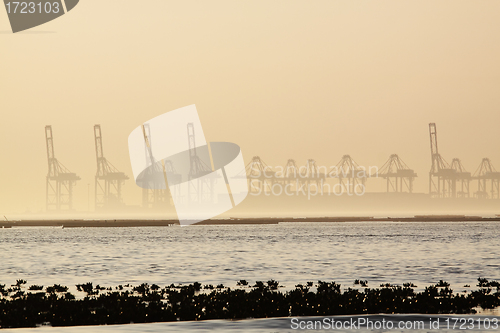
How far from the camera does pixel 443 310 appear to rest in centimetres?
2573

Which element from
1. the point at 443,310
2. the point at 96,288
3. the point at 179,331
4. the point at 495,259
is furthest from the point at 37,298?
the point at 495,259

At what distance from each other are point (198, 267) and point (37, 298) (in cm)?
2284

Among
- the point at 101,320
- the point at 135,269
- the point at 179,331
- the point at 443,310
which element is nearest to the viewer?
the point at 179,331

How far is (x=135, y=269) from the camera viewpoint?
48.8m

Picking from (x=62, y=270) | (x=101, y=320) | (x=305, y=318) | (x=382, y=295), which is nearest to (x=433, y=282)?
(x=382, y=295)

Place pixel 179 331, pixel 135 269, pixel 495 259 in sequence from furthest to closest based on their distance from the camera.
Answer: pixel 495 259, pixel 135 269, pixel 179 331

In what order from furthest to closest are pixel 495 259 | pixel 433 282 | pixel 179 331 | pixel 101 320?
1. pixel 495 259
2. pixel 433 282
3. pixel 101 320
4. pixel 179 331

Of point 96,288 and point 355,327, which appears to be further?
point 96,288

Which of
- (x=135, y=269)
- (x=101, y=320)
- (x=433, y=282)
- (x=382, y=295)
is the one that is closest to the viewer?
(x=101, y=320)

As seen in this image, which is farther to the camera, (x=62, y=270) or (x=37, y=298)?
(x=62, y=270)

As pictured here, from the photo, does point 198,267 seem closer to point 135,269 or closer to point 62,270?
point 135,269

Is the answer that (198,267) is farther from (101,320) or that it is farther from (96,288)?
(101,320)

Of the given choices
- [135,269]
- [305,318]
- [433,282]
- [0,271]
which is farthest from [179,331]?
[0,271]

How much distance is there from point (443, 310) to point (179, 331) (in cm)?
1122
